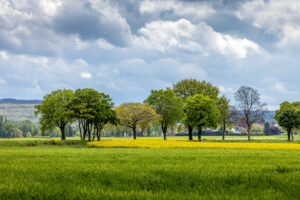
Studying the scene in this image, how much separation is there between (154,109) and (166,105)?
13.7ft

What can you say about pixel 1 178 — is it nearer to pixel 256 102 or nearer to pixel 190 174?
pixel 190 174

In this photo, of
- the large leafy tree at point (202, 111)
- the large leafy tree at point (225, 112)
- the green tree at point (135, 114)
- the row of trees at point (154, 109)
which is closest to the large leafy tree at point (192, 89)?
the row of trees at point (154, 109)

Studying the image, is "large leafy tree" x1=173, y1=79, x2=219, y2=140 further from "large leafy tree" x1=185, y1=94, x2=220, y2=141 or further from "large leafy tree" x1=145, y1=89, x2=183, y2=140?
"large leafy tree" x1=185, y1=94, x2=220, y2=141

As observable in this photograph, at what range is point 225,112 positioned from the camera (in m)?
67.9

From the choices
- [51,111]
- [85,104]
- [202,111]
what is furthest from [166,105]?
[51,111]

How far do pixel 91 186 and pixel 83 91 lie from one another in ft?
146

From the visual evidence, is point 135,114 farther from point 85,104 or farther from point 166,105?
point 85,104

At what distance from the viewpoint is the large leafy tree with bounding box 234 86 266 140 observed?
65287 millimetres

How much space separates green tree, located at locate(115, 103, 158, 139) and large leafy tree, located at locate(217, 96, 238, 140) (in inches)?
930

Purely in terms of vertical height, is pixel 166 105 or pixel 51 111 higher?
pixel 166 105

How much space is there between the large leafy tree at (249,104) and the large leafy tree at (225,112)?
3674 mm

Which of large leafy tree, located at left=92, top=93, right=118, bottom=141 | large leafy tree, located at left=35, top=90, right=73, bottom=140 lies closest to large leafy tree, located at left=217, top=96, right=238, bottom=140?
large leafy tree, located at left=92, top=93, right=118, bottom=141

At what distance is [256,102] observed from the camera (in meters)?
65.6

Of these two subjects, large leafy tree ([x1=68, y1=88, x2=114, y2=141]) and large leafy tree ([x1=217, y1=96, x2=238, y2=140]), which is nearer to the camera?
large leafy tree ([x1=68, y1=88, x2=114, y2=141])
